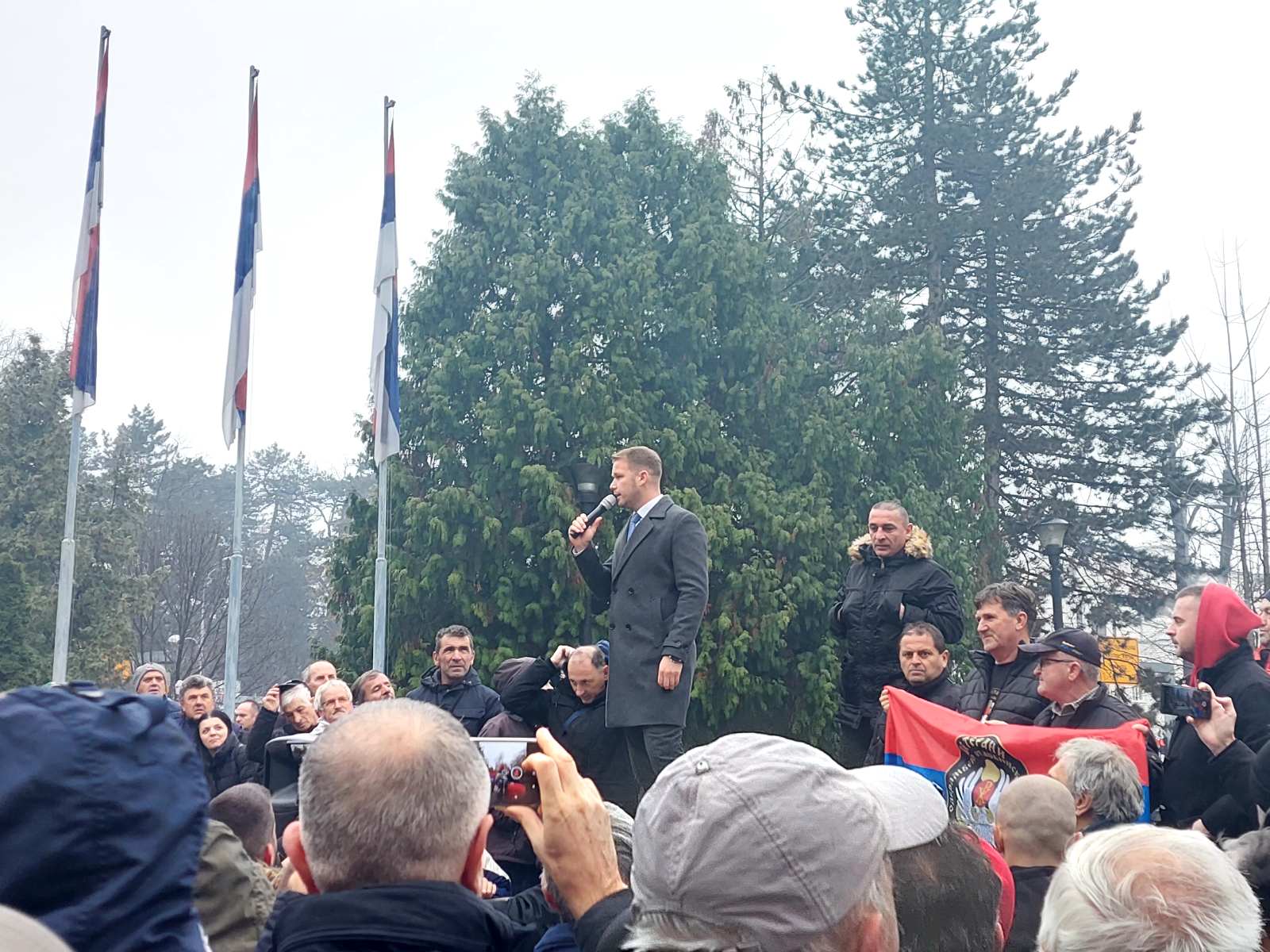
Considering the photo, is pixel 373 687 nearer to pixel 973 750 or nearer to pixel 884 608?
pixel 884 608

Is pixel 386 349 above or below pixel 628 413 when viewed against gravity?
above

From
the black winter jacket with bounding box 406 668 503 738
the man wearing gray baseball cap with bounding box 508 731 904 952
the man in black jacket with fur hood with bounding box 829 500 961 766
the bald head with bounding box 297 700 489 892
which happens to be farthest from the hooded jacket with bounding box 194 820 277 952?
the black winter jacket with bounding box 406 668 503 738

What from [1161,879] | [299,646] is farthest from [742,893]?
[299,646]

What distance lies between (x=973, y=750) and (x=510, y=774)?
351 cm

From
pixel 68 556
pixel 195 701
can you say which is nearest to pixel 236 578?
pixel 68 556

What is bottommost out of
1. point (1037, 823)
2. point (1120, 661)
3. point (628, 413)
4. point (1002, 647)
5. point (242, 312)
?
point (1120, 661)

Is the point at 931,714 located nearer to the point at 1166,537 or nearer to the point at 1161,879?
the point at 1161,879

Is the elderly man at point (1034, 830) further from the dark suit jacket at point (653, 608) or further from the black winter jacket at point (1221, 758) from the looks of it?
the dark suit jacket at point (653, 608)

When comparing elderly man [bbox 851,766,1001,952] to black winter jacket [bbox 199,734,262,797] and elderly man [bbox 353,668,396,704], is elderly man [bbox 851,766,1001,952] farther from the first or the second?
black winter jacket [bbox 199,734,262,797]

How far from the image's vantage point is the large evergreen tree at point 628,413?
18703 millimetres

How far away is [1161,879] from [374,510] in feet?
61.6

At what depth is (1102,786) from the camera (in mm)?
4391

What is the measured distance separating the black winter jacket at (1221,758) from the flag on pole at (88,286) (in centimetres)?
1250

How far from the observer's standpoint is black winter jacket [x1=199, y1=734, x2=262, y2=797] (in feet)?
26.7
